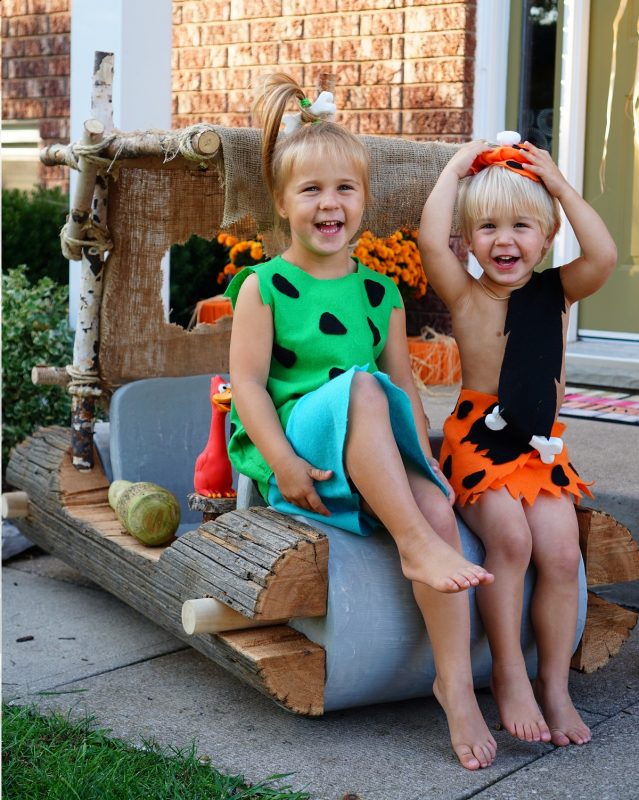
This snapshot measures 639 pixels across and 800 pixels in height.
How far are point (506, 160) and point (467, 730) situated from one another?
4.45 ft

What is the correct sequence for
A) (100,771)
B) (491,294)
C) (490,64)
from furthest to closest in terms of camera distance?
(490,64), (491,294), (100,771)

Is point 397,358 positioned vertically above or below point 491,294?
below

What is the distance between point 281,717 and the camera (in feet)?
8.78

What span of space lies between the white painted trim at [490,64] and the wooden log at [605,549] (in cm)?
384

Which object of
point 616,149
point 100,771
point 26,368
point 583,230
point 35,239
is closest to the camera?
point 100,771

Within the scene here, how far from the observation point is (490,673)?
2.68 metres

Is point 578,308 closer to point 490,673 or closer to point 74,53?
point 74,53

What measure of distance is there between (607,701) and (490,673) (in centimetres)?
33

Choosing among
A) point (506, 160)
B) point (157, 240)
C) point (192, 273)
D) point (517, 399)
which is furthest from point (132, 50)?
point (517, 399)

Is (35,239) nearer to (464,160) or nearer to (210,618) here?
(464,160)

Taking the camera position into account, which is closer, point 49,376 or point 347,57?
point 49,376

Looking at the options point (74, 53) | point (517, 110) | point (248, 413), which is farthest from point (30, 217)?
point (248, 413)

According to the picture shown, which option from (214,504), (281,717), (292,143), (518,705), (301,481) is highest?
(292,143)

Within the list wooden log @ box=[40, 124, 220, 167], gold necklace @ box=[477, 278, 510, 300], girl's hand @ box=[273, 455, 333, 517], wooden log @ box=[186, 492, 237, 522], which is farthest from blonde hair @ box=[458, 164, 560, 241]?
wooden log @ box=[186, 492, 237, 522]
